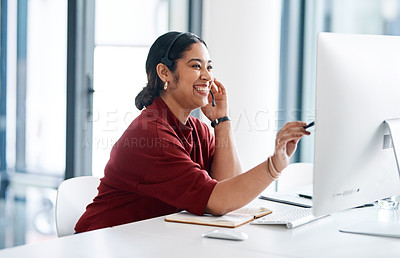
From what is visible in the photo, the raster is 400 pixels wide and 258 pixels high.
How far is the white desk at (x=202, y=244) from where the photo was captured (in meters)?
1.16

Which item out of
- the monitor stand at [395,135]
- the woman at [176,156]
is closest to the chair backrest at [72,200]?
the woman at [176,156]

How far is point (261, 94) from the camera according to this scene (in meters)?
3.65

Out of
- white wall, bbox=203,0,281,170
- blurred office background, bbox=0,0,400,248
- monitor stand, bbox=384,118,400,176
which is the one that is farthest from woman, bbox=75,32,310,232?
white wall, bbox=203,0,281,170

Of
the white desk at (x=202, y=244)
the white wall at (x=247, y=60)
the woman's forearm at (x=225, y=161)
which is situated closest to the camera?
the white desk at (x=202, y=244)

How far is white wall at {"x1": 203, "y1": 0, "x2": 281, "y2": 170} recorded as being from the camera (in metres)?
3.57

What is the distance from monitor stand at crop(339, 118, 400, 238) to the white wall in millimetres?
2184

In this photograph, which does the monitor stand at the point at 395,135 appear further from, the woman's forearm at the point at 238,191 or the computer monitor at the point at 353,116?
the woman's forearm at the point at 238,191

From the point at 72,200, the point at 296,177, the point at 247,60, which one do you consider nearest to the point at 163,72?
the point at 72,200

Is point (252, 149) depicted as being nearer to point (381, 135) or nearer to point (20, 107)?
point (20, 107)

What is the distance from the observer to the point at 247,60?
360 centimetres

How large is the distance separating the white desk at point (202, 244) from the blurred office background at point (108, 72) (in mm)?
1270

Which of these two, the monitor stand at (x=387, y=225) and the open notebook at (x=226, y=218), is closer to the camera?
the monitor stand at (x=387, y=225)

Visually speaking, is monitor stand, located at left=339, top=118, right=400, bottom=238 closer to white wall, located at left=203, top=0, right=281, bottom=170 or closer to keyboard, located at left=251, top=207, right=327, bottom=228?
keyboard, located at left=251, top=207, right=327, bottom=228

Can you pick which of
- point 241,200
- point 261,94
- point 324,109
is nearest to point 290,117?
point 261,94
